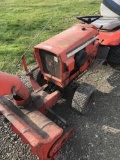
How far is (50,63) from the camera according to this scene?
445 cm

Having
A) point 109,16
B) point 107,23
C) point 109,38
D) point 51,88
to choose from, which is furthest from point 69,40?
point 109,16

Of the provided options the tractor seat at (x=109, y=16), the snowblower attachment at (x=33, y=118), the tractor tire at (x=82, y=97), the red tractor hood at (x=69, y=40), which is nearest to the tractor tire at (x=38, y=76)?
the snowblower attachment at (x=33, y=118)

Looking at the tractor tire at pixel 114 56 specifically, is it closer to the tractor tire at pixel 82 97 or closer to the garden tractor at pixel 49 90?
the garden tractor at pixel 49 90

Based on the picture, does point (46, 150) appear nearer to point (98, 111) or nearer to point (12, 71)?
point (98, 111)

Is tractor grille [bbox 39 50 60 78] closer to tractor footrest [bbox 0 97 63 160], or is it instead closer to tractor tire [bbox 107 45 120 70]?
tractor footrest [bbox 0 97 63 160]

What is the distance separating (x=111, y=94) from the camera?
5.05m

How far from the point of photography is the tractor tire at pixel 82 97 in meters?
4.41

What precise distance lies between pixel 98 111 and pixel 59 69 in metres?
1.07

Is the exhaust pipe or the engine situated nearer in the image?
the exhaust pipe

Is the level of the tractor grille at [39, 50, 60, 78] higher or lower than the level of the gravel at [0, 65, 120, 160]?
higher

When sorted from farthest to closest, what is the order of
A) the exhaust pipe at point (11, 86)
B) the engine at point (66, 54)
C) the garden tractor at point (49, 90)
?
the engine at point (66, 54)
the garden tractor at point (49, 90)
the exhaust pipe at point (11, 86)

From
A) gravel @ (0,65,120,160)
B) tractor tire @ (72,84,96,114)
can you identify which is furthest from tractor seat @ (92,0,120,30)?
tractor tire @ (72,84,96,114)

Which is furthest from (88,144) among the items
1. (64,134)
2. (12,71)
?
(12,71)

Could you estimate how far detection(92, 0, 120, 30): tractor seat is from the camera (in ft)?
17.7
